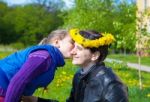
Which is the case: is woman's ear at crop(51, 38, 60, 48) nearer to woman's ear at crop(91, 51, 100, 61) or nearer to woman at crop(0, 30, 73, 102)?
woman at crop(0, 30, 73, 102)

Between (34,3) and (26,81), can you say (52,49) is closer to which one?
(26,81)

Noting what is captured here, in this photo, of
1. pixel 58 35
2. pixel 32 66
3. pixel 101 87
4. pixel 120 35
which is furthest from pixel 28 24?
pixel 32 66

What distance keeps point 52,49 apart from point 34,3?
91.4 metres

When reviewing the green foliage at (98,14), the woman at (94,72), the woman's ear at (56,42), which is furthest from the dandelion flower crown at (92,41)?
the green foliage at (98,14)

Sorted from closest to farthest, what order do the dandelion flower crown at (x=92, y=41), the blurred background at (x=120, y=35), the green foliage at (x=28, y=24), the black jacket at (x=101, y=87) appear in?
the black jacket at (x=101, y=87)
the dandelion flower crown at (x=92, y=41)
the blurred background at (x=120, y=35)
the green foliage at (x=28, y=24)

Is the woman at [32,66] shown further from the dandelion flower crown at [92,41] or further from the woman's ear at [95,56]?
the woman's ear at [95,56]

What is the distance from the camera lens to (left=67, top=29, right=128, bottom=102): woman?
12.0ft

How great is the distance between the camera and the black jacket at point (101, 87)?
3.65 m

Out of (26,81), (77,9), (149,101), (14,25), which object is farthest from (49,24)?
(26,81)

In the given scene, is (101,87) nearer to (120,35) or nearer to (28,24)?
(120,35)

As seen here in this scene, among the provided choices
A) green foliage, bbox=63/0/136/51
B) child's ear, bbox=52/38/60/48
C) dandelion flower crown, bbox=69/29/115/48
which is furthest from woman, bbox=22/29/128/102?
green foliage, bbox=63/0/136/51

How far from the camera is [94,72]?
12.5 feet

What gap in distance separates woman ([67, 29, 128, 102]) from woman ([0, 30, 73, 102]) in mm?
89

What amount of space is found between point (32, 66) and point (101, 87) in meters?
0.52
